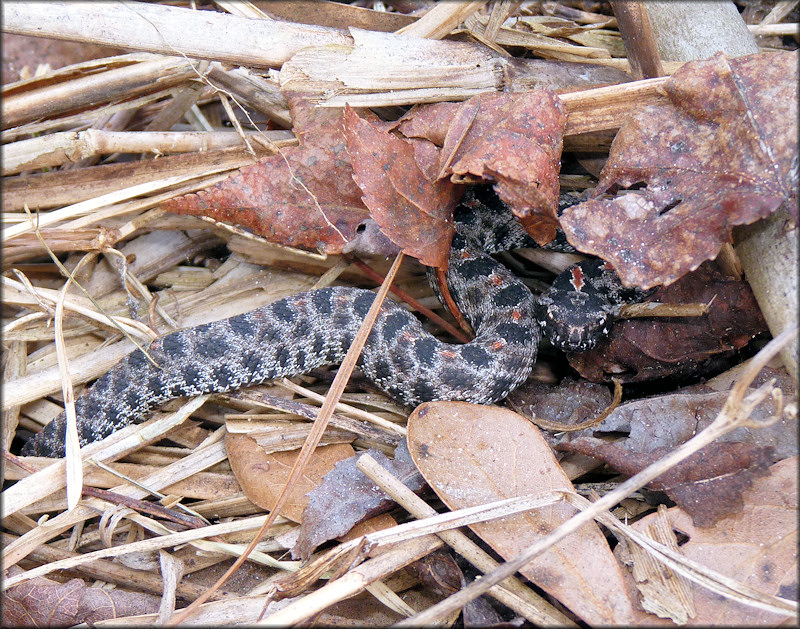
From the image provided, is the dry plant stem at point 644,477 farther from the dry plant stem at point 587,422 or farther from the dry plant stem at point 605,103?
the dry plant stem at point 605,103

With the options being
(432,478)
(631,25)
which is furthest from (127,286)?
(631,25)

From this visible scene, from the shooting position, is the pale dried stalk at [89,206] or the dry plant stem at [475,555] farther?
the pale dried stalk at [89,206]

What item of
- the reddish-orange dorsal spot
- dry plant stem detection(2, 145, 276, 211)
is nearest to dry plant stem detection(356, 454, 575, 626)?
the reddish-orange dorsal spot

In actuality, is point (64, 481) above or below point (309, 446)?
below

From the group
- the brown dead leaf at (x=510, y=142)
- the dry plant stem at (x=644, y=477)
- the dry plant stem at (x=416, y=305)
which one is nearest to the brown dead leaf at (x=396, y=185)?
the brown dead leaf at (x=510, y=142)

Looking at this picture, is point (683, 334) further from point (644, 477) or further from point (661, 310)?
point (644, 477)

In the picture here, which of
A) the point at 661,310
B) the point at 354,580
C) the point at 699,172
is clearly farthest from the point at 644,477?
the point at 699,172
